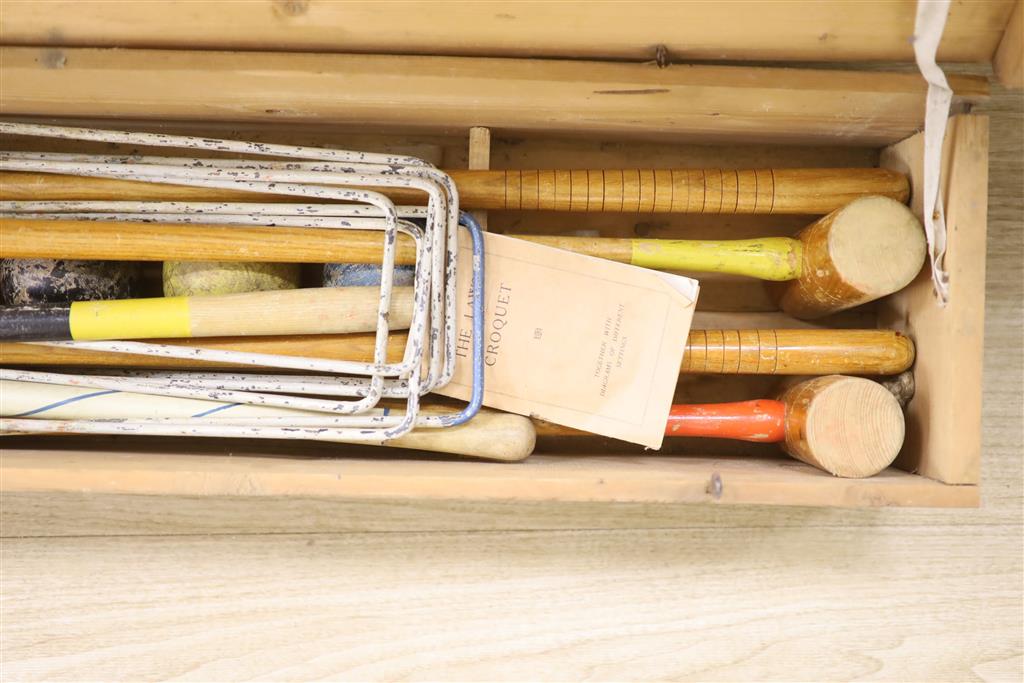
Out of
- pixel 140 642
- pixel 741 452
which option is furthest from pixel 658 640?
pixel 140 642

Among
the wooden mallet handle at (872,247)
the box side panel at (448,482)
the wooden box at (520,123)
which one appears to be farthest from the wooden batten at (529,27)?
the box side panel at (448,482)

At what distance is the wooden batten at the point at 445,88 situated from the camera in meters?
0.62

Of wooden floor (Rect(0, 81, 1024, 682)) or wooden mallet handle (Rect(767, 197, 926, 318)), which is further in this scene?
wooden floor (Rect(0, 81, 1024, 682))

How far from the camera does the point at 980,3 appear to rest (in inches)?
22.7

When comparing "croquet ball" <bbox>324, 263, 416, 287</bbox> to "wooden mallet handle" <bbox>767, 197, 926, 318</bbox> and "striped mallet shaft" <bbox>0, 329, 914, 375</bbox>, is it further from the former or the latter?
"wooden mallet handle" <bbox>767, 197, 926, 318</bbox>

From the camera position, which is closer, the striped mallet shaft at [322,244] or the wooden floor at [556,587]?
the striped mallet shaft at [322,244]

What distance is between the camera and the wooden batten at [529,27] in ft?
1.93

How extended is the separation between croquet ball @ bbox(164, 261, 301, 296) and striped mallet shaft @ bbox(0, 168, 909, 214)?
2.2 inches

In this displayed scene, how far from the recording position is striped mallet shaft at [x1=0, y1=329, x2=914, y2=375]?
0.62 metres


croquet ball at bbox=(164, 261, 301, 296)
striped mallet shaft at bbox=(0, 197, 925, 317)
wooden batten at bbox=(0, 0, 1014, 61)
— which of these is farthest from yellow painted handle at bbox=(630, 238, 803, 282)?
croquet ball at bbox=(164, 261, 301, 296)

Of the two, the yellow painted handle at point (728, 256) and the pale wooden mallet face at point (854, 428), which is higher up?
the yellow painted handle at point (728, 256)

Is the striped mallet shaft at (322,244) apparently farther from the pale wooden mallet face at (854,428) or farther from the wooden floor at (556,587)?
the wooden floor at (556,587)

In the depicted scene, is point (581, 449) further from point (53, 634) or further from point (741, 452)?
point (53, 634)

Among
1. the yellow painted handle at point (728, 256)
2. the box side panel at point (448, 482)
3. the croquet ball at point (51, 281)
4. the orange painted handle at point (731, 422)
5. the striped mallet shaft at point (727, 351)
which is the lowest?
the box side panel at point (448, 482)
